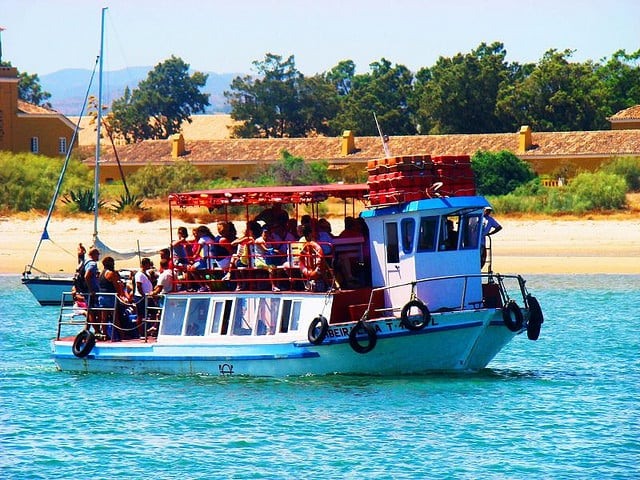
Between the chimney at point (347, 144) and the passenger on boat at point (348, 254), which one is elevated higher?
the chimney at point (347, 144)

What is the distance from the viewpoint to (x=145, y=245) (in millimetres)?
50844

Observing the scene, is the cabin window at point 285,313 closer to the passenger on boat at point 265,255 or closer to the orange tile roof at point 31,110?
the passenger on boat at point 265,255

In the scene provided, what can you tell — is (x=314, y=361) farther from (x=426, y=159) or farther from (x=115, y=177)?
(x=115, y=177)

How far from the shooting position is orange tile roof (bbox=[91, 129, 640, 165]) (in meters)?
75.8

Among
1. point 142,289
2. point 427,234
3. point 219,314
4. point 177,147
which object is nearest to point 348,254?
point 427,234

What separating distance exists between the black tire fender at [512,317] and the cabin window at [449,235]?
4.43ft

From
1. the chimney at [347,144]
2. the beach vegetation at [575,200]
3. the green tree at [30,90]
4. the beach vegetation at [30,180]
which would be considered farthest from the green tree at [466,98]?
the green tree at [30,90]

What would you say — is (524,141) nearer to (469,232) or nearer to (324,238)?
(469,232)

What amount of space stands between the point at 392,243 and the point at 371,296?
119 centimetres

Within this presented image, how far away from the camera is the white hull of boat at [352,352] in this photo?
2389 cm

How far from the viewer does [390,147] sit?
265 feet

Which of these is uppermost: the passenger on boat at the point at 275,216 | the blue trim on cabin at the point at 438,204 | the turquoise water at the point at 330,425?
the blue trim on cabin at the point at 438,204

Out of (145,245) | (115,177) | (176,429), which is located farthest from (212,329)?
(115,177)

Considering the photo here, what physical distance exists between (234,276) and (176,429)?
3641 millimetres
